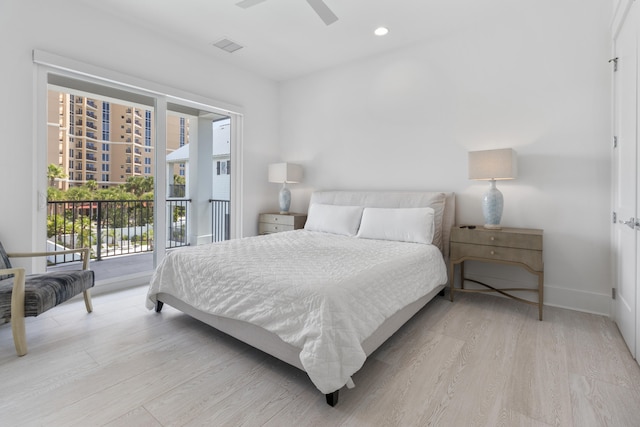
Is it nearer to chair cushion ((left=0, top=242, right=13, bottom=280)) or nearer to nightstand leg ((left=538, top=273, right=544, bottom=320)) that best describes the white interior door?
nightstand leg ((left=538, top=273, right=544, bottom=320))

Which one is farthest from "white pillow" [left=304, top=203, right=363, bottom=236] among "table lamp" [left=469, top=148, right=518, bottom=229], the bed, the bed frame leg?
the bed frame leg

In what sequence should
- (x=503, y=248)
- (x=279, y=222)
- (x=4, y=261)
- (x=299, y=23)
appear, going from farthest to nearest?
(x=279, y=222) < (x=299, y=23) < (x=503, y=248) < (x=4, y=261)

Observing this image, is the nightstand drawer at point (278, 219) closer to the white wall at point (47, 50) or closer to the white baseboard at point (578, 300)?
the white wall at point (47, 50)

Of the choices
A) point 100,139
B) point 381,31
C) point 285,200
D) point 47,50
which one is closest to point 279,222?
point 285,200

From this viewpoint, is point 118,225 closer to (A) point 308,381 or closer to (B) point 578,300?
(A) point 308,381

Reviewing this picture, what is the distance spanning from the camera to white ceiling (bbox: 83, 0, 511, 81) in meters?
2.92

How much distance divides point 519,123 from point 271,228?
330cm

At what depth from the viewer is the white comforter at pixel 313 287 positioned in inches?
59.6

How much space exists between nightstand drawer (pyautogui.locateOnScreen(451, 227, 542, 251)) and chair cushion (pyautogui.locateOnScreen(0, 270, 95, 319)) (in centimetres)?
326

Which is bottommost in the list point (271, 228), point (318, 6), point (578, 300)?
point (578, 300)

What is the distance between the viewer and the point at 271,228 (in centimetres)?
456

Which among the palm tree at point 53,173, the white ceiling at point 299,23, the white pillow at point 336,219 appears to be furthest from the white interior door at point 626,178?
the palm tree at point 53,173

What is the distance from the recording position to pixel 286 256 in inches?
94.1

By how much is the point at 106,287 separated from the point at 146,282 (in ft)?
1.39
